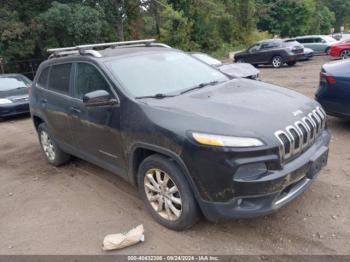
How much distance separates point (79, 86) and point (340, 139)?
4121 millimetres

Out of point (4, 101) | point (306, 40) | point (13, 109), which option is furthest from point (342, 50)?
point (4, 101)

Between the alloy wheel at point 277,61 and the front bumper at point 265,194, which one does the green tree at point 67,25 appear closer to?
the alloy wheel at point 277,61

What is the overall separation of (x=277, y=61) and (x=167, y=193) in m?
17.8

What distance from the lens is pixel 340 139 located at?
19.6 ft

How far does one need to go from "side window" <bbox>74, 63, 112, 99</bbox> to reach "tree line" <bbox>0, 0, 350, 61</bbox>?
671 inches

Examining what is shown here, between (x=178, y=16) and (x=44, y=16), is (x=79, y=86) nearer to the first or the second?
(x=44, y=16)

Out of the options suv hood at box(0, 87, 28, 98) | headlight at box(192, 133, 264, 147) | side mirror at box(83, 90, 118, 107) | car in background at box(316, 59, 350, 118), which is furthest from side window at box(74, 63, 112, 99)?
suv hood at box(0, 87, 28, 98)

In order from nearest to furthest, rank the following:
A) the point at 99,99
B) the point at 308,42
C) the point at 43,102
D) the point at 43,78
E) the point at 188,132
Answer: the point at 188,132
the point at 99,99
the point at 43,102
the point at 43,78
the point at 308,42

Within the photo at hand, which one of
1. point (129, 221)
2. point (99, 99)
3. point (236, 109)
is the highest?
point (99, 99)

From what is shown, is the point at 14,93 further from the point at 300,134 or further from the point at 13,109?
the point at 300,134

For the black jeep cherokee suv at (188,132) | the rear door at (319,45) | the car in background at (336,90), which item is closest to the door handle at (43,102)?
the black jeep cherokee suv at (188,132)

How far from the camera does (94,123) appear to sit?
429 centimetres

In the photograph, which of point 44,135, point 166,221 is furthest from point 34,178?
point 166,221

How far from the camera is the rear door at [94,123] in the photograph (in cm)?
403
